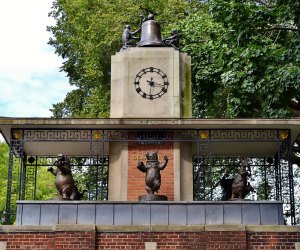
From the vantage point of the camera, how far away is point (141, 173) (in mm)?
19766

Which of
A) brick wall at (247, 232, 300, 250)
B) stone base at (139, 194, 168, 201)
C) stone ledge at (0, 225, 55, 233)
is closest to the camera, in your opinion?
brick wall at (247, 232, 300, 250)

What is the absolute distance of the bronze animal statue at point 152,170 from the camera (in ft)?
60.2

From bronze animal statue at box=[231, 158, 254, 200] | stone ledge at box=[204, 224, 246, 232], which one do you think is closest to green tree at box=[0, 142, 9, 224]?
bronze animal statue at box=[231, 158, 254, 200]

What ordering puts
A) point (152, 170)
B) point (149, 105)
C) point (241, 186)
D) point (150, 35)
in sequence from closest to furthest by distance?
point (152, 170)
point (241, 186)
point (149, 105)
point (150, 35)

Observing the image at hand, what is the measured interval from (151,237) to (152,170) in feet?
6.98

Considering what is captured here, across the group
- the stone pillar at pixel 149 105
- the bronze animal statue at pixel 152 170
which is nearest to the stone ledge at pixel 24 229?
the bronze animal statue at pixel 152 170

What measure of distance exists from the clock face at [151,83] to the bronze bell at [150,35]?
92 cm

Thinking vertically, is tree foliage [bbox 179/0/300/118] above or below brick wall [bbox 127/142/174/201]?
above

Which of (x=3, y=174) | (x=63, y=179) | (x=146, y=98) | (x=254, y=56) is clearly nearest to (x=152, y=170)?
(x=63, y=179)

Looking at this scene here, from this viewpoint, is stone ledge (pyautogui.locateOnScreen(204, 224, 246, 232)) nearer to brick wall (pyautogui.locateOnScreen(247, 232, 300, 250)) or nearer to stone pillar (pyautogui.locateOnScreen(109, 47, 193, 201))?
brick wall (pyautogui.locateOnScreen(247, 232, 300, 250))

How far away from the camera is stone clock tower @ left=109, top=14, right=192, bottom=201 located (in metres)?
19.8

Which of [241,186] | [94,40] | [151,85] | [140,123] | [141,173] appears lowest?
[241,186]

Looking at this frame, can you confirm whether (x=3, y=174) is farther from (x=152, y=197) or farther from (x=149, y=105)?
(x=152, y=197)

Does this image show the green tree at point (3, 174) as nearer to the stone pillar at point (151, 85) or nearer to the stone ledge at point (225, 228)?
the stone pillar at point (151, 85)
